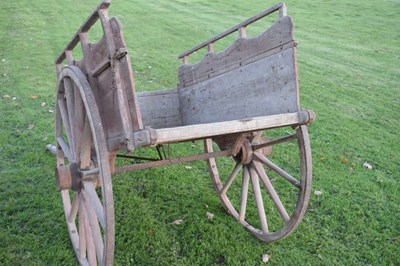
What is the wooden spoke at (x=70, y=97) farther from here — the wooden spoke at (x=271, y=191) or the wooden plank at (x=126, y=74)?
the wooden spoke at (x=271, y=191)

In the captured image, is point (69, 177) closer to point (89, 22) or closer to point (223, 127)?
point (89, 22)

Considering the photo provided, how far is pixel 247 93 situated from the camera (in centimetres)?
276

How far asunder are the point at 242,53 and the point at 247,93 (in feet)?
0.95

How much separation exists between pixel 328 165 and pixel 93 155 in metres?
2.94

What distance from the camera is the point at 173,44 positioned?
10.4 m

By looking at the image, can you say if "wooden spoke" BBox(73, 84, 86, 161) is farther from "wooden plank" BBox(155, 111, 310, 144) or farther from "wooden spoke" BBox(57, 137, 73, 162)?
"wooden plank" BBox(155, 111, 310, 144)

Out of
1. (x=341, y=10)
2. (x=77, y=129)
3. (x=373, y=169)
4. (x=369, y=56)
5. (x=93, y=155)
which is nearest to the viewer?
(x=77, y=129)

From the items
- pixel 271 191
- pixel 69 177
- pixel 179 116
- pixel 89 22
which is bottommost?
pixel 271 191

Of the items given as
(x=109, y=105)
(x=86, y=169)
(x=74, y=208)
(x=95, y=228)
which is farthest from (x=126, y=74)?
(x=74, y=208)

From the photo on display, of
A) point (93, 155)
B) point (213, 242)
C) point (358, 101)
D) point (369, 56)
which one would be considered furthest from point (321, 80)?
point (93, 155)

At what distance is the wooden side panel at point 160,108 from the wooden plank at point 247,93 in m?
0.07

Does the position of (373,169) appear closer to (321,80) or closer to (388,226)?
(388,226)

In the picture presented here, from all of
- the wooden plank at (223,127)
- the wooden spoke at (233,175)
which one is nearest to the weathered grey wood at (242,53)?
the wooden plank at (223,127)

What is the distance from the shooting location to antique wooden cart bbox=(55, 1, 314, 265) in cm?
188
